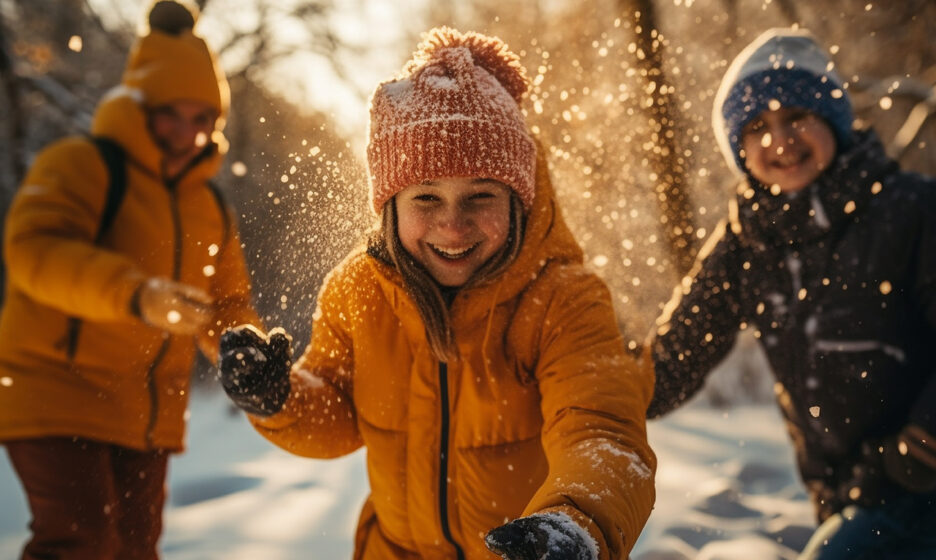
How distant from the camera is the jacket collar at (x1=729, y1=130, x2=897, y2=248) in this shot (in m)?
1.19

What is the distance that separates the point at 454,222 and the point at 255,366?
296mm

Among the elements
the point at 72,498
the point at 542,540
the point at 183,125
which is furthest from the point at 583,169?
the point at 72,498

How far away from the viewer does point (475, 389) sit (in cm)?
84

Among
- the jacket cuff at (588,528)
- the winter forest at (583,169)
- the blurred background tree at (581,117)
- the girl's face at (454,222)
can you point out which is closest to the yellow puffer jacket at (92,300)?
the winter forest at (583,169)

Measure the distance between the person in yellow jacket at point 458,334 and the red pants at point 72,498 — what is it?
1.85ft

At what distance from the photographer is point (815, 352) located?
3.92 feet

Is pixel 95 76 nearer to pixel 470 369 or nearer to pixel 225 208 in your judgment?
pixel 225 208

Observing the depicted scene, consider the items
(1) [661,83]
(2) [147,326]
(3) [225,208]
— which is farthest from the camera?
(3) [225,208]

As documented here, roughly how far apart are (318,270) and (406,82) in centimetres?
27

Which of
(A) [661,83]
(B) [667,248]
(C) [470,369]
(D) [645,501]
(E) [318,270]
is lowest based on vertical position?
(D) [645,501]

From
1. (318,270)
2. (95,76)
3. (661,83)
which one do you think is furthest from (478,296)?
(95,76)

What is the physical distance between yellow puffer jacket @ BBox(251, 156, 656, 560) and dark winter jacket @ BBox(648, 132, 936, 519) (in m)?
0.41

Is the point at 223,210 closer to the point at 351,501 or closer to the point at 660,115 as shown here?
the point at 351,501

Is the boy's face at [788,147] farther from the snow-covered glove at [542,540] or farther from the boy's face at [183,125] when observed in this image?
the boy's face at [183,125]
